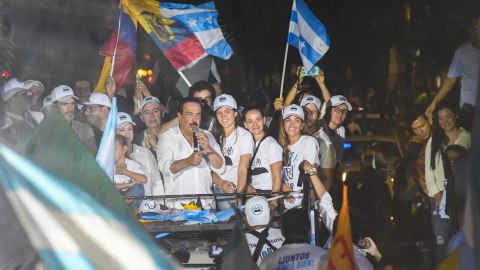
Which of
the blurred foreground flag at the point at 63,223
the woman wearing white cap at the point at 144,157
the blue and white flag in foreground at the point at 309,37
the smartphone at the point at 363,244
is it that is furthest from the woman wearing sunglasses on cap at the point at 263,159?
the blurred foreground flag at the point at 63,223

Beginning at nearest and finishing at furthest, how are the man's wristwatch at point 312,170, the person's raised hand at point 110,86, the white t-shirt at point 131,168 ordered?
the man's wristwatch at point 312,170, the white t-shirt at point 131,168, the person's raised hand at point 110,86

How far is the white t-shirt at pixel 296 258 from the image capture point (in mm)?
3688

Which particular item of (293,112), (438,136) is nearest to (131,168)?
(293,112)

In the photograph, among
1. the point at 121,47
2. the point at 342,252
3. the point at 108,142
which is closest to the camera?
the point at 342,252

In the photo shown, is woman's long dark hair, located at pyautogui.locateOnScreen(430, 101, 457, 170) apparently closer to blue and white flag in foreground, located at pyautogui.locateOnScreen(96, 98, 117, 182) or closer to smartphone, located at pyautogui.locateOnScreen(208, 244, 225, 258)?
smartphone, located at pyautogui.locateOnScreen(208, 244, 225, 258)

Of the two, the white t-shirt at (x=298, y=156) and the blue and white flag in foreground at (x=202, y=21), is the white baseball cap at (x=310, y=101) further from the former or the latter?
the blue and white flag in foreground at (x=202, y=21)

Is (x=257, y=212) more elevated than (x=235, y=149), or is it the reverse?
(x=235, y=149)

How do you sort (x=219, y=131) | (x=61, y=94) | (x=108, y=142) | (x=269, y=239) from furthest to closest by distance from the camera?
(x=61, y=94) → (x=219, y=131) → (x=269, y=239) → (x=108, y=142)

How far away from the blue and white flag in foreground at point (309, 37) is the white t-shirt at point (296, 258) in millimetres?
4193

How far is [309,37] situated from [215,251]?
3.90m

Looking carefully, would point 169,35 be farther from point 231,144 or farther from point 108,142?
point 108,142

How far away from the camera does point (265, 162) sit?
6059 mm

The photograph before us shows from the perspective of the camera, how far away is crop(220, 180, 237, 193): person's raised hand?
6.07 meters

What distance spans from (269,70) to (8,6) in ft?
22.1
